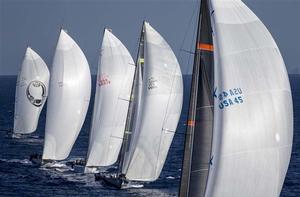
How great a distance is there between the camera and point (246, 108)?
1289 inches

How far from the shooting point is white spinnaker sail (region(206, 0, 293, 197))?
3266 cm

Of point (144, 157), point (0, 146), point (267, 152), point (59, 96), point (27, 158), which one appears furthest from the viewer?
point (0, 146)

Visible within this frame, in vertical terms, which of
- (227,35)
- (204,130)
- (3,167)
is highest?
(227,35)

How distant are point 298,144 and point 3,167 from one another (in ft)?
110

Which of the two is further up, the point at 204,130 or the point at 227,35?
the point at 227,35

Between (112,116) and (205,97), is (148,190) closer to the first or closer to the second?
(112,116)

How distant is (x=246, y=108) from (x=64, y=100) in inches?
1572

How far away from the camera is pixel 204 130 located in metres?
34.5

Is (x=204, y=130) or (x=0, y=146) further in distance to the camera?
(x=0, y=146)

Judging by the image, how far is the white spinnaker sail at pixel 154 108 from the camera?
58.1 meters

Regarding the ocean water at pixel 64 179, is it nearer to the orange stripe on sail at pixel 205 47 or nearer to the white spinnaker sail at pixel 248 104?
the orange stripe on sail at pixel 205 47

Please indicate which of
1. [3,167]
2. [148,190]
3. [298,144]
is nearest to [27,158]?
[3,167]

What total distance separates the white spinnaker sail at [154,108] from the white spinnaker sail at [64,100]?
43.9 ft

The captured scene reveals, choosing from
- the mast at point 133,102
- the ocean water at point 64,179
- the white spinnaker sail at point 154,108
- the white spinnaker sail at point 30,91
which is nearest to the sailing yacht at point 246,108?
the ocean water at point 64,179
